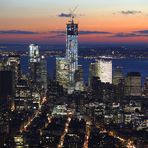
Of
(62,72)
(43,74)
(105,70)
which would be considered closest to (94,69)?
(105,70)

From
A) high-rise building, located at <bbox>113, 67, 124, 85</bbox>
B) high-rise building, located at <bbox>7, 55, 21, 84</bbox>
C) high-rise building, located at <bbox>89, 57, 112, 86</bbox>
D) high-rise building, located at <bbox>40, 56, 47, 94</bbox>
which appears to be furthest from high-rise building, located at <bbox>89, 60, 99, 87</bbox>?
high-rise building, located at <bbox>7, 55, 21, 84</bbox>

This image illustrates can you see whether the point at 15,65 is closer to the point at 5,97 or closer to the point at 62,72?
the point at 62,72

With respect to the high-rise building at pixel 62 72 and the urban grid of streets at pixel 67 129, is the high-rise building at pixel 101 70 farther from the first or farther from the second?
the urban grid of streets at pixel 67 129

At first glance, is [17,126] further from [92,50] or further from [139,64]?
[139,64]

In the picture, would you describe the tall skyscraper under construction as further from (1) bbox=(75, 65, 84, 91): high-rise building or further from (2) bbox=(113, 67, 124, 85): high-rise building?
(2) bbox=(113, 67, 124, 85): high-rise building

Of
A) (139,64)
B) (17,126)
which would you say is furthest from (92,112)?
(139,64)

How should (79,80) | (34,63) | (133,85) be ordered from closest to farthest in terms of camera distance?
1. (133,85)
2. (79,80)
3. (34,63)
